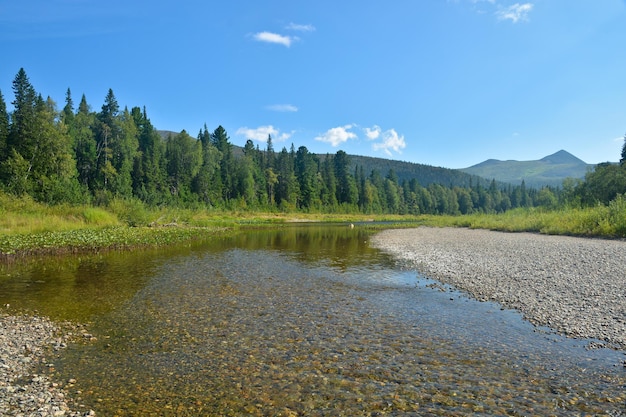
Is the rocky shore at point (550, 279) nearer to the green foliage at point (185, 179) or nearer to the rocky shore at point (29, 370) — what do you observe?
the rocky shore at point (29, 370)

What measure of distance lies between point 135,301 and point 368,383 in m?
10.8

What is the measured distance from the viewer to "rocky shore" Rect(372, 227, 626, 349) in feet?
38.7

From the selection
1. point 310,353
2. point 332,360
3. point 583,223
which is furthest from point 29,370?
point 583,223

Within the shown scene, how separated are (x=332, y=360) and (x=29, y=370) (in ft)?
23.4

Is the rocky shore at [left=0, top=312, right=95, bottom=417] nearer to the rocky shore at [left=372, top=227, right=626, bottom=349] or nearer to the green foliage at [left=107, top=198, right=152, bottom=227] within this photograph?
the rocky shore at [left=372, top=227, right=626, bottom=349]

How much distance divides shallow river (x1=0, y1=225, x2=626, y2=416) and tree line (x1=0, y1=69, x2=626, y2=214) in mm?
47026

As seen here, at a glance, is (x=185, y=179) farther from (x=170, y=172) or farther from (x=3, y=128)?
(x=3, y=128)

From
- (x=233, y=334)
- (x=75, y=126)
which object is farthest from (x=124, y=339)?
(x=75, y=126)

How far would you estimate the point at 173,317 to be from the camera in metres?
12.8

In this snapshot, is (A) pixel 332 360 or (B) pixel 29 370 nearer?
(B) pixel 29 370

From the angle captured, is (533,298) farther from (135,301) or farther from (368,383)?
(135,301)

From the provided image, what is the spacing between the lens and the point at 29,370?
327 inches

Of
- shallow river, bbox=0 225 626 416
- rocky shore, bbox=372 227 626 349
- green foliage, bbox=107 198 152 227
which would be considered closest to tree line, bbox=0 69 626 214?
green foliage, bbox=107 198 152 227

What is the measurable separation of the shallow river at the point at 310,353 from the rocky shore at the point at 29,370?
40cm
